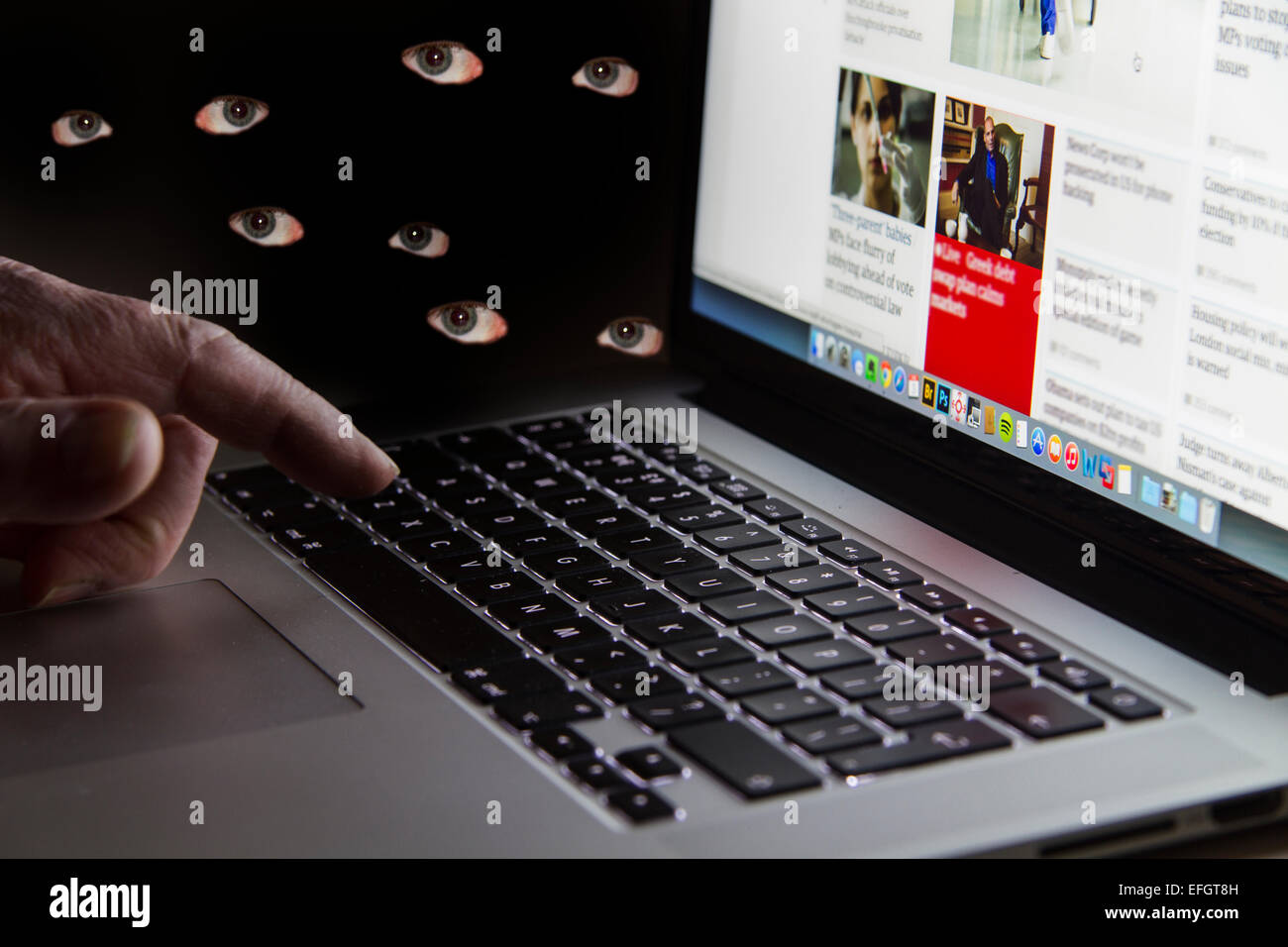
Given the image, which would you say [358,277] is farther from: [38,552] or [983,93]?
[983,93]

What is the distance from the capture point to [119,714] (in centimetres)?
75

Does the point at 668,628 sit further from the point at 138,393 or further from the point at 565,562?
the point at 138,393

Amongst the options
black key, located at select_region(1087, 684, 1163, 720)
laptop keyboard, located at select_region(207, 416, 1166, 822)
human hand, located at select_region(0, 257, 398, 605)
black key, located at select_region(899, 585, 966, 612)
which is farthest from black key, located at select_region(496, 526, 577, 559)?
black key, located at select_region(1087, 684, 1163, 720)

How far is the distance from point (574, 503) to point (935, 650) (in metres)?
0.28

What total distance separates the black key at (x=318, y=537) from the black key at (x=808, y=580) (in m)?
0.25

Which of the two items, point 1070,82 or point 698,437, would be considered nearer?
point 1070,82

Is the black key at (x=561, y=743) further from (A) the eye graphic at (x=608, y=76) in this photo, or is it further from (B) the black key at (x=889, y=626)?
(A) the eye graphic at (x=608, y=76)

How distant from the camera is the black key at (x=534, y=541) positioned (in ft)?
3.06
